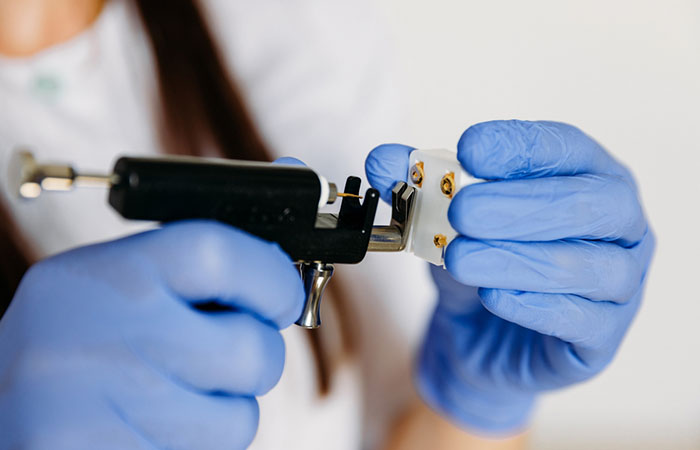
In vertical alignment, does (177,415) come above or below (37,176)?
below

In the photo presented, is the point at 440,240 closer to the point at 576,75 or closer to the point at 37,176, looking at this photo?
the point at 37,176

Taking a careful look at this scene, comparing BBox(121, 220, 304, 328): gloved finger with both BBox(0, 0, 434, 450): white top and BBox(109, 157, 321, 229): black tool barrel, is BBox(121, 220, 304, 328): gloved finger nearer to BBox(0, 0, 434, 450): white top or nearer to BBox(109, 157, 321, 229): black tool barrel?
BBox(109, 157, 321, 229): black tool barrel

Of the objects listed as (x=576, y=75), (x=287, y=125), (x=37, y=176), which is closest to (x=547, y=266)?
(x=37, y=176)

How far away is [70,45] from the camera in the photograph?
844 millimetres

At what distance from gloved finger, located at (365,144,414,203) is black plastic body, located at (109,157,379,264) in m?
0.08

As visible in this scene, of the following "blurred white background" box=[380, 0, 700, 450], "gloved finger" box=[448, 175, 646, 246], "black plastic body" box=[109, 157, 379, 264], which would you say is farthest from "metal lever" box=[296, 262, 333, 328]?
"blurred white background" box=[380, 0, 700, 450]

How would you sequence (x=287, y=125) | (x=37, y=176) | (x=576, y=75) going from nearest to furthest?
(x=37, y=176) < (x=287, y=125) < (x=576, y=75)

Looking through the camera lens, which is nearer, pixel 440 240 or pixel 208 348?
pixel 208 348

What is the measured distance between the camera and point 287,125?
0.99m

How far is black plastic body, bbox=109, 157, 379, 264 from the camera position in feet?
1.43

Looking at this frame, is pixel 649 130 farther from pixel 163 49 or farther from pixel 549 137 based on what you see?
pixel 163 49

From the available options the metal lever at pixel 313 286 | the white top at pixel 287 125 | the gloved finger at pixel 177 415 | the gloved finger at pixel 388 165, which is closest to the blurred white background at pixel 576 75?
the white top at pixel 287 125

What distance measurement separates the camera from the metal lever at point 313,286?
0.55 meters

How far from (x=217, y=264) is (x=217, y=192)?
0.05 m
